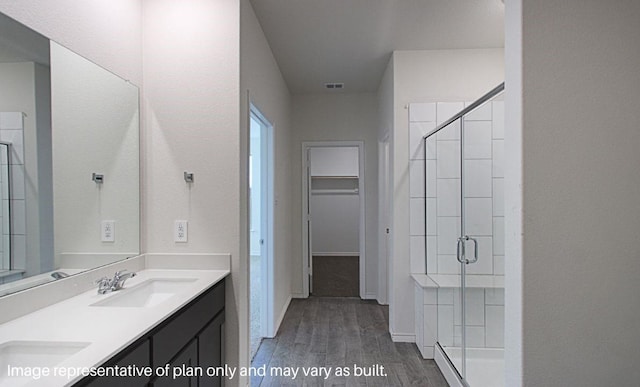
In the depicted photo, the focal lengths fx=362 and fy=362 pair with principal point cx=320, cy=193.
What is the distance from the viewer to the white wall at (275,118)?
7.66ft

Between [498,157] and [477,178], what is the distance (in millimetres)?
243

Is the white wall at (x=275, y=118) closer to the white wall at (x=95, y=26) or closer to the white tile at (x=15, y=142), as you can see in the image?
the white wall at (x=95, y=26)

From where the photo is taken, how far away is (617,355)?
1393 mm

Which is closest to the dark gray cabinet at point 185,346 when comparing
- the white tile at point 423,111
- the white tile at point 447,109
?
the white tile at point 423,111

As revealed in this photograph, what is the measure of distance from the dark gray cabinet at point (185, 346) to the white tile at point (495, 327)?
67.0 inches

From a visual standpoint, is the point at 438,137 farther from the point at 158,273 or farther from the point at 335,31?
the point at 158,273

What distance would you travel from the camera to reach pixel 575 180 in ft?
4.60

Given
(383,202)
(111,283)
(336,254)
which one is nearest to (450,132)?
(383,202)

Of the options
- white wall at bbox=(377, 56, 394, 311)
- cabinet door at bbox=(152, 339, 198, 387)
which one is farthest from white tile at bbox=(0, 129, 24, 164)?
white wall at bbox=(377, 56, 394, 311)

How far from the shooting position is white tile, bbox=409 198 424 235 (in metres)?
3.36

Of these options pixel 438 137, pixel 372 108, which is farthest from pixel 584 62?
pixel 372 108

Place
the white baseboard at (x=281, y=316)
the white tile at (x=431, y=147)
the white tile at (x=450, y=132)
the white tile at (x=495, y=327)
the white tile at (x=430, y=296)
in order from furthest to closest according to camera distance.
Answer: the white baseboard at (x=281, y=316)
the white tile at (x=431, y=147)
the white tile at (x=430, y=296)
the white tile at (x=450, y=132)
the white tile at (x=495, y=327)

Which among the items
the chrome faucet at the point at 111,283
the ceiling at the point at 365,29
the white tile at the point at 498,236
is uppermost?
the ceiling at the point at 365,29

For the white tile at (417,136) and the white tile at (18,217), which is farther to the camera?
the white tile at (417,136)
